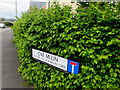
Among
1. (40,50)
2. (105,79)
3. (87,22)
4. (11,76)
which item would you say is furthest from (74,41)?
(11,76)

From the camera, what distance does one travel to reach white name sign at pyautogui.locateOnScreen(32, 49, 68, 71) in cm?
254

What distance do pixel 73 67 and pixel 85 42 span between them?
0.58 metres

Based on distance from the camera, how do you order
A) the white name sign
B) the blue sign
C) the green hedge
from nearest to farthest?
the green hedge, the blue sign, the white name sign

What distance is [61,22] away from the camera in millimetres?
2424

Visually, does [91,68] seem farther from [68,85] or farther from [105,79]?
[68,85]

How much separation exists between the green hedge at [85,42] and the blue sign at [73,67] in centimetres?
8

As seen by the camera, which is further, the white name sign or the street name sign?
the white name sign

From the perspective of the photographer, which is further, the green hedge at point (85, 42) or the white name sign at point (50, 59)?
the white name sign at point (50, 59)

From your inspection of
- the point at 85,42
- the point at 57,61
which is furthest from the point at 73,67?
the point at 85,42

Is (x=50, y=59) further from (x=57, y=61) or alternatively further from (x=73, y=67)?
(x=73, y=67)

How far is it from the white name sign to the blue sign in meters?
0.09

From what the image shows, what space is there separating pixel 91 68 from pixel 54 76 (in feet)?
2.97

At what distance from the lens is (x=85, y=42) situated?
84.0 inches

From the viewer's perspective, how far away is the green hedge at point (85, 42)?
2.02m
